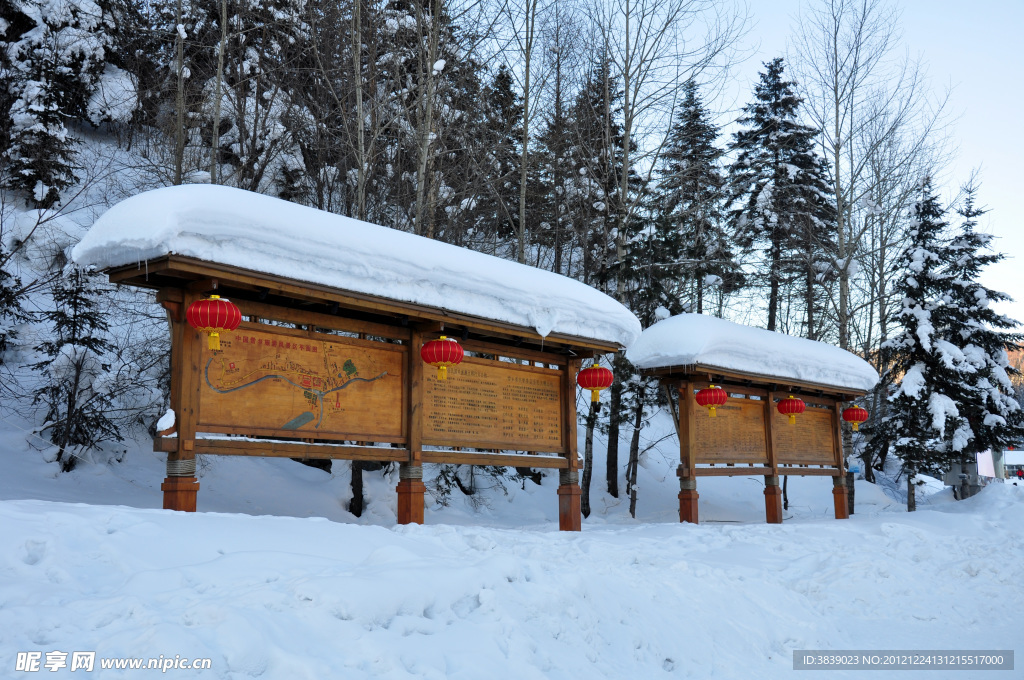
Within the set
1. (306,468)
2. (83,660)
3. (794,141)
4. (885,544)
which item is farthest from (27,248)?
(794,141)

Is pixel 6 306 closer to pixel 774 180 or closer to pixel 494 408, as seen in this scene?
pixel 494 408

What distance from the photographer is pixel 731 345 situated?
38.8ft

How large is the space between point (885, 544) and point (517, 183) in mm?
15466

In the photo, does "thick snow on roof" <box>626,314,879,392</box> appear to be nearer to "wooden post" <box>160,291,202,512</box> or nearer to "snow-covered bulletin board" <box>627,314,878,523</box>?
"snow-covered bulletin board" <box>627,314,878,523</box>

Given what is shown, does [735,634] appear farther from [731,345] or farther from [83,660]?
[731,345]

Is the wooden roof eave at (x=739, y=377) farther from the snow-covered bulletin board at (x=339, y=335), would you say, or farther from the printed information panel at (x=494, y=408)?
the printed information panel at (x=494, y=408)

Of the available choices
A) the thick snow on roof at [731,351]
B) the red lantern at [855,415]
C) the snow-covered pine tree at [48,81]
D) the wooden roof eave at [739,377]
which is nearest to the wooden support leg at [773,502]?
the wooden roof eave at [739,377]

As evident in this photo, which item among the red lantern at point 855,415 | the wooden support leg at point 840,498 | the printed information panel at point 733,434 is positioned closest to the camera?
the printed information panel at point 733,434

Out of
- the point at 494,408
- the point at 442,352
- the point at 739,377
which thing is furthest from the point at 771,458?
the point at 442,352

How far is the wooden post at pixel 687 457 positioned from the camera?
1184 cm

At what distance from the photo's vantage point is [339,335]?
826 centimetres

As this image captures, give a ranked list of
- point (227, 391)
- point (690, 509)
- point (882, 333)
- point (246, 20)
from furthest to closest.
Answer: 1. point (882, 333)
2. point (246, 20)
3. point (690, 509)
4. point (227, 391)

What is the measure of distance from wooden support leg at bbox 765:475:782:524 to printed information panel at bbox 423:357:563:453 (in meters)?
5.08

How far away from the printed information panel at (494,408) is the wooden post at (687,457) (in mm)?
2634
